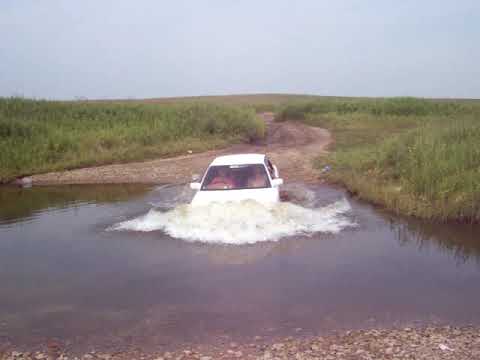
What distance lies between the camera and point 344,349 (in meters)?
5.11

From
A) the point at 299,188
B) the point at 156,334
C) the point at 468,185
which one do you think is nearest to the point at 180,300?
the point at 156,334

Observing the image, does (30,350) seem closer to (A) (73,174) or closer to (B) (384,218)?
(B) (384,218)

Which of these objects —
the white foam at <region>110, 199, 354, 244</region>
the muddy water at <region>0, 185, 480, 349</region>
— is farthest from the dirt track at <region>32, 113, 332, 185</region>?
the white foam at <region>110, 199, 354, 244</region>

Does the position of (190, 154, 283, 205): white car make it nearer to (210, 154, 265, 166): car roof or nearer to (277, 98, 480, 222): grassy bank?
(210, 154, 265, 166): car roof

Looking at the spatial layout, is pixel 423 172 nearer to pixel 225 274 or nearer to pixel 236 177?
pixel 236 177

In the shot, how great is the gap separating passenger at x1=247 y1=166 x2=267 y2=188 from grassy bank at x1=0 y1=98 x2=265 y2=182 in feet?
39.3

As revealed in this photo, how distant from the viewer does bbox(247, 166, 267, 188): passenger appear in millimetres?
10312

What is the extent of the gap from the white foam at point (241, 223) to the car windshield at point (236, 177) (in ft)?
1.89

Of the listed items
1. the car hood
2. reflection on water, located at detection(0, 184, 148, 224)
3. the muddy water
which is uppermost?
the car hood

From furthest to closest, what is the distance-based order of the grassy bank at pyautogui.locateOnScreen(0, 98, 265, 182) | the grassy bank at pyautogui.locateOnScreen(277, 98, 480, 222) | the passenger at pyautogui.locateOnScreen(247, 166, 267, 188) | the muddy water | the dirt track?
the grassy bank at pyautogui.locateOnScreen(0, 98, 265, 182) → the dirt track → the grassy bank at pyautogui.locateOnScreen(277, 98, 480, 222) → the passenger at pyautogui.locateOnScreen(247, 166, 267, 188) → the muddy water

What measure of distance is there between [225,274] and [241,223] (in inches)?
82.2

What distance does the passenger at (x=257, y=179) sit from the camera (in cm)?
1031

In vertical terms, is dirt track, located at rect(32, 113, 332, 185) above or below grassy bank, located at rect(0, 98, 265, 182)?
below

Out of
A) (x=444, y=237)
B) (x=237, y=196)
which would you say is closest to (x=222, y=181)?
(x=237, y=196)
